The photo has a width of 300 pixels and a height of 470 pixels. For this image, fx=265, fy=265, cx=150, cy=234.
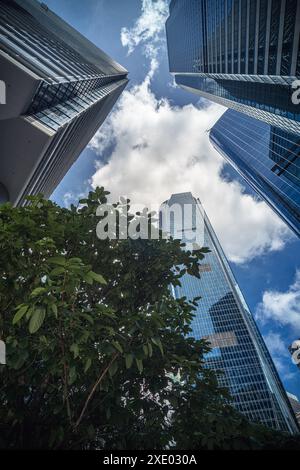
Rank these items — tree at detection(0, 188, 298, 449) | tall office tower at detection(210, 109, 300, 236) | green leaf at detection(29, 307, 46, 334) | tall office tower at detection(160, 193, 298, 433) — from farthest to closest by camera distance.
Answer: tall office tower at detection(160, 193, 298, 433)
tall office tower at detection(210, 109, 300, 236)
tree at detection(0, 188, 298, 449)
green leaf at detection(29, 307, 46, 334)

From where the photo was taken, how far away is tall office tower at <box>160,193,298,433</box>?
287 feet

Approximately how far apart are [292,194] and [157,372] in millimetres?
68017

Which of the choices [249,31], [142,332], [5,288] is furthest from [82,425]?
[249,31]

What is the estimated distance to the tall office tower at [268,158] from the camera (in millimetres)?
62328

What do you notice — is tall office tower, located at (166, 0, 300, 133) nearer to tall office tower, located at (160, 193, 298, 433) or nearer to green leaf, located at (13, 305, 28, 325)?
green leaf, located at (13, 305, 28, 325)

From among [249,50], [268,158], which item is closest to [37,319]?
[249,50]

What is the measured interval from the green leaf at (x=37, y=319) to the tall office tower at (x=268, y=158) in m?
66.9

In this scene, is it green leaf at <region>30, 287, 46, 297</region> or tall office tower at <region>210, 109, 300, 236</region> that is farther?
tall office tower at <region>210, 109, 300, 236</region>

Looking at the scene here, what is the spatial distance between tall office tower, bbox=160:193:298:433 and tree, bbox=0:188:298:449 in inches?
2706

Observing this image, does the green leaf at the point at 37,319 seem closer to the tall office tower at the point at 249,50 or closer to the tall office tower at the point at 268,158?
the tall office tower at the point at 249,50

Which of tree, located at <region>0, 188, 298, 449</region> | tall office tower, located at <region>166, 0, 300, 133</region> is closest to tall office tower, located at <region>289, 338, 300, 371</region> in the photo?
tall office tower, located at <region>166, 0, 300, 133</region>

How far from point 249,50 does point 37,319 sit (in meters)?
51.4

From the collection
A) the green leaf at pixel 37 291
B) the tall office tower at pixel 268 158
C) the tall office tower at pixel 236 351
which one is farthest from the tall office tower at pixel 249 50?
the tall office tower at pixel 236 351

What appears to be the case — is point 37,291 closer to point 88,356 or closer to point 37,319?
point 37,319
